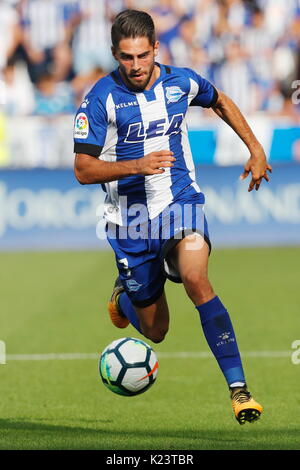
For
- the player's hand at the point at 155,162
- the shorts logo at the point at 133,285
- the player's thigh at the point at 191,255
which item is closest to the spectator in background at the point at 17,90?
the shorts logo at the point at 133,285

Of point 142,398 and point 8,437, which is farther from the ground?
point 142,398

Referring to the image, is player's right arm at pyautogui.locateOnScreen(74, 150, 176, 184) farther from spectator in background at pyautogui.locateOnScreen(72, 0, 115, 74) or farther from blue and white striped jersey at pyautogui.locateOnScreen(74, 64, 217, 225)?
spectator in background at pyautogui.locateOnScreen(72, 0, 115, 74)

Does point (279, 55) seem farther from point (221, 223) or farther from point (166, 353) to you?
point (166, 353)

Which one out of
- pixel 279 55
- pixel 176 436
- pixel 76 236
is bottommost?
pixel 176 436

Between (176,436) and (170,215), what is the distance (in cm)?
132

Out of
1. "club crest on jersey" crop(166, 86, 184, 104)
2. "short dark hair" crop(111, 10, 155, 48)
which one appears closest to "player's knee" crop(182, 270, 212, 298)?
"club crest on jersey" crop(166, 86, 184, 104)

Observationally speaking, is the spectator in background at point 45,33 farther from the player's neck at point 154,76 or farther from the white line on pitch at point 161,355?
the player's neck at point 154,76

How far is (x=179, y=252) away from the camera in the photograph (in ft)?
18.8

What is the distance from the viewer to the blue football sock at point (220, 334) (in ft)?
17.8

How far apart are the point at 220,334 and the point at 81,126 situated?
1.41 metres

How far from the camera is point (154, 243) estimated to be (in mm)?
6070

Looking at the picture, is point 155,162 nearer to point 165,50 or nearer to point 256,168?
point 256,168

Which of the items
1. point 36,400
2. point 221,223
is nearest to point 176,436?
point 36,400

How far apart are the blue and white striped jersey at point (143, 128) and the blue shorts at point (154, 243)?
0.25ft
